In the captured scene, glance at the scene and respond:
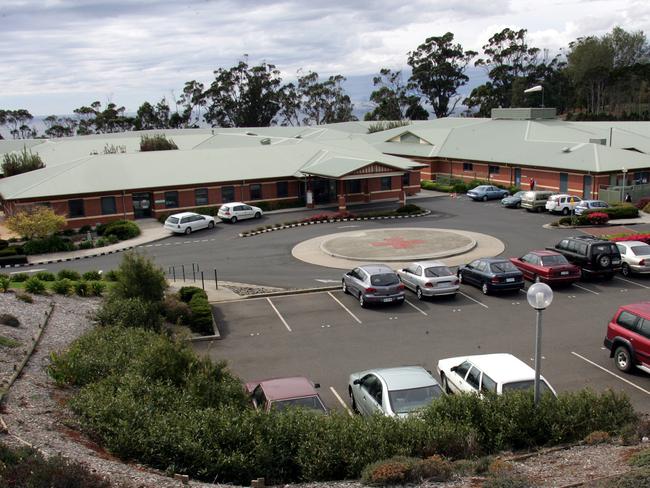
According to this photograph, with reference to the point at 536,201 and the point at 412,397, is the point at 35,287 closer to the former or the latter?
the point at 412,397

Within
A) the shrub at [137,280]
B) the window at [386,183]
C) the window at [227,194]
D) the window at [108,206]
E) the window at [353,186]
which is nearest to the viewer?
the shrub at [137,280]

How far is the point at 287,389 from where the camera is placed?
51.0ft

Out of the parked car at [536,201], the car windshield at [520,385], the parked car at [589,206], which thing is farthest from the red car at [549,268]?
the parked car at [536,201]

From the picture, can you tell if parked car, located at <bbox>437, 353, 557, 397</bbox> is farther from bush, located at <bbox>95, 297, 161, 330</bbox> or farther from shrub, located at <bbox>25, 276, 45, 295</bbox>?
shrub, located at <bbox>25, 276, 45, 295</bbox>

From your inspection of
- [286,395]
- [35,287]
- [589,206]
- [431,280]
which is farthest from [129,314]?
[589,206]

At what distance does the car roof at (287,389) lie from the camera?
15180 millimetres

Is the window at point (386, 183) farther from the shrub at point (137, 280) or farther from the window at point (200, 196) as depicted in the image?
the shrub at point (137, 280)

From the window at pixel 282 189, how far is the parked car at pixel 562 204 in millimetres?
19968

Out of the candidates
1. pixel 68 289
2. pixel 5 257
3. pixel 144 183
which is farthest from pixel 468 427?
pixel 144 183

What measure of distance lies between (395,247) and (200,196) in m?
20.3

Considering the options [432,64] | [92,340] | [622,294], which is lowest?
[622,294]

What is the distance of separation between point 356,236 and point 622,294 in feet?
55.2

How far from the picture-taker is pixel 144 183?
50031 mm

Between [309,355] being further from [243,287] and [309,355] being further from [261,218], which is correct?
[261,218]
